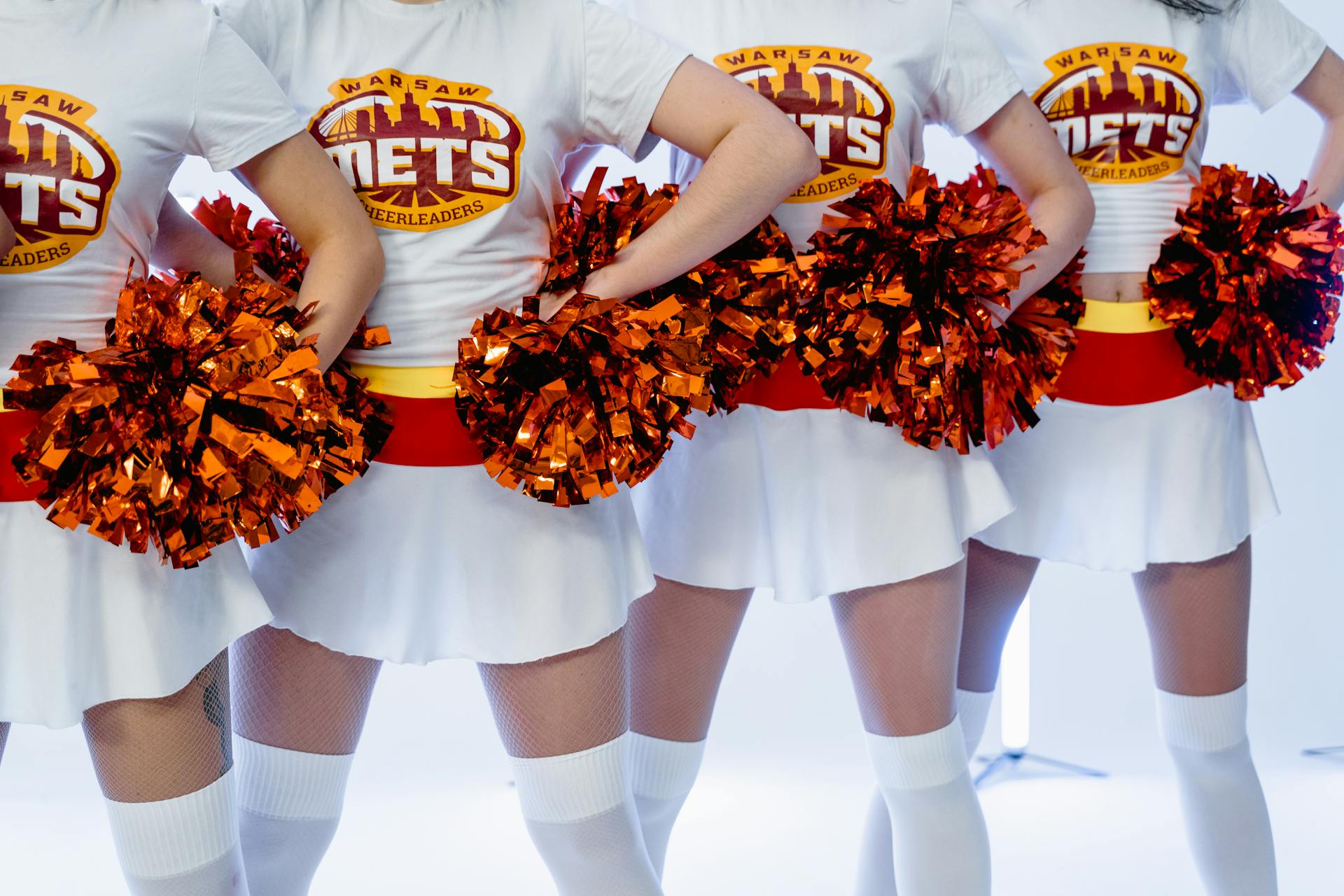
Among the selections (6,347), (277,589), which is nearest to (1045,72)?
(277,589)

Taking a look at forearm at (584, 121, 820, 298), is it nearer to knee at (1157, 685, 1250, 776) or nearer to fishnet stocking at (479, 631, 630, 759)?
fishnet stocking at (479, 631, 630, 759)

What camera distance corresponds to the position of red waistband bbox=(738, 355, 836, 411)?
5.97 feet

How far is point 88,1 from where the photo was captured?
1.42 metres

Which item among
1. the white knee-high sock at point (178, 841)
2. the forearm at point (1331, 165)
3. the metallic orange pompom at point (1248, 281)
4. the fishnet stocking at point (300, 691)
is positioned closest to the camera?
the white knee-high sock at point (178, 841)

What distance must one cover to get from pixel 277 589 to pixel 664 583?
1.67ft

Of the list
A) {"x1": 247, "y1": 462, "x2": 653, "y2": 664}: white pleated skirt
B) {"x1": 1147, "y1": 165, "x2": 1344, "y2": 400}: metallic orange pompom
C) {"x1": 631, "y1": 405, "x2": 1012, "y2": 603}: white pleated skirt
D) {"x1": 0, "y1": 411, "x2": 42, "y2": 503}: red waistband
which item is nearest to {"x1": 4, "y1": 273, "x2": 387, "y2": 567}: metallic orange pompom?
{"x1": 0, "y1": 411, "x2": 42, "y2": 503}: red waistband

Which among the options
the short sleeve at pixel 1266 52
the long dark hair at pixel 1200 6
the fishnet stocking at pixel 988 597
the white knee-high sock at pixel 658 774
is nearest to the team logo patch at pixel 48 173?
the white knee-high sock at pixel 658 774

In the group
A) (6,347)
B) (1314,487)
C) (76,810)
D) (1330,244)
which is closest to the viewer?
(6,347)

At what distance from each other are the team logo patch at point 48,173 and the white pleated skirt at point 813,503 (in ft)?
2.51

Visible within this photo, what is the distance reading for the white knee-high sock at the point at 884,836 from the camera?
222 centimetres

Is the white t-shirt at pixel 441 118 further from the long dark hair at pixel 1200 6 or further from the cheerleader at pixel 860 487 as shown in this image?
the long dark hair at pixel 1200 6

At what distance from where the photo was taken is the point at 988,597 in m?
2.19

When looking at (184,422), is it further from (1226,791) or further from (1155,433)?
(1226,791)

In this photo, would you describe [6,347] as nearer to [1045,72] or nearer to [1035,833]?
[1045,72]
